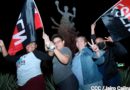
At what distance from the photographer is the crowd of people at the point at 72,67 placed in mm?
6266

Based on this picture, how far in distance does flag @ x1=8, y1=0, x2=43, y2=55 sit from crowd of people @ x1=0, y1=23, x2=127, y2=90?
492mm

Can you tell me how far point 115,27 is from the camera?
7.34m

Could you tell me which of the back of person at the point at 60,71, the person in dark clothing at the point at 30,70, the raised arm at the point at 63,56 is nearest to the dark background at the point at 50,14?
the person in dark clothing at the point at 30,70

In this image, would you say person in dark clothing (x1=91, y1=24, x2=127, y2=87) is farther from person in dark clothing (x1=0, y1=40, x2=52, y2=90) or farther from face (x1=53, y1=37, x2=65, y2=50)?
person in dark clothing (x1=0, y1=40, x2=52, y2=90)

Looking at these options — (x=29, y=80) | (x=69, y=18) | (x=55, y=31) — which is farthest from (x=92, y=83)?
(x=55, y=31)

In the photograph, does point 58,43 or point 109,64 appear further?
point 109,64

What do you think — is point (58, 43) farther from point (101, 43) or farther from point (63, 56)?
point (101, 43)

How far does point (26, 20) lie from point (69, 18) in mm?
1602

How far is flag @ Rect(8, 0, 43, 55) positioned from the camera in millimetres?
7266

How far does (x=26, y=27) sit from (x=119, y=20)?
169cm

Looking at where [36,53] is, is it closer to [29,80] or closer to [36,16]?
[29,80]

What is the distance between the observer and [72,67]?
6.52 m

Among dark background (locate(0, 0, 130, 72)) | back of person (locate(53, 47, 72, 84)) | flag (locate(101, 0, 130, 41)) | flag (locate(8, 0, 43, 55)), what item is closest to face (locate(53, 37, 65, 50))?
back of person (locate(53, 47, 72, 84))

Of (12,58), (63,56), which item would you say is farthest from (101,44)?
(12,58)
